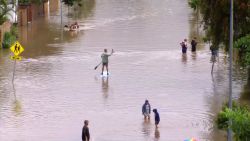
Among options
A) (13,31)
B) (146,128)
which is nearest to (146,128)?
(146,128)

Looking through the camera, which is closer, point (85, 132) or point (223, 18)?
point (85, 132)

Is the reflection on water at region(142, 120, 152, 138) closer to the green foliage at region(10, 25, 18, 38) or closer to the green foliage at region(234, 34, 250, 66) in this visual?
the green foliage at region(234, 34, 250, 66)

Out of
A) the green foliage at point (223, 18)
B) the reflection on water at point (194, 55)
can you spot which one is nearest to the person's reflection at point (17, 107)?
the green foliage at point (223, 18)

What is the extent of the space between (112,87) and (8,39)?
16.4 meters

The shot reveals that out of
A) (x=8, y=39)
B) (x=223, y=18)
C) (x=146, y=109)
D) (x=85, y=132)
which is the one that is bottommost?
(x=85, y=132)

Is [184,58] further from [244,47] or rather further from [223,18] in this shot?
[244,47]

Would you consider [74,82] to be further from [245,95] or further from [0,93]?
[245,95]

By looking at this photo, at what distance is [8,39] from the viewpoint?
4784 cm

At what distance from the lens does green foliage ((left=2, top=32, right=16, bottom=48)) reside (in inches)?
1833

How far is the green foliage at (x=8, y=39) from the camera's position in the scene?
1833 inches

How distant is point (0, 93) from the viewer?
31953mm

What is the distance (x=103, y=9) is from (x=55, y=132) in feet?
172

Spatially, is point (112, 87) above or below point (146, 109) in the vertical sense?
above

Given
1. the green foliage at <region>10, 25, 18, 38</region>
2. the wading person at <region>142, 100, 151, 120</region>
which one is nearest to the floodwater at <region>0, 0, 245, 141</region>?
the wading person at <region>142, 100, 151, 120</region>
